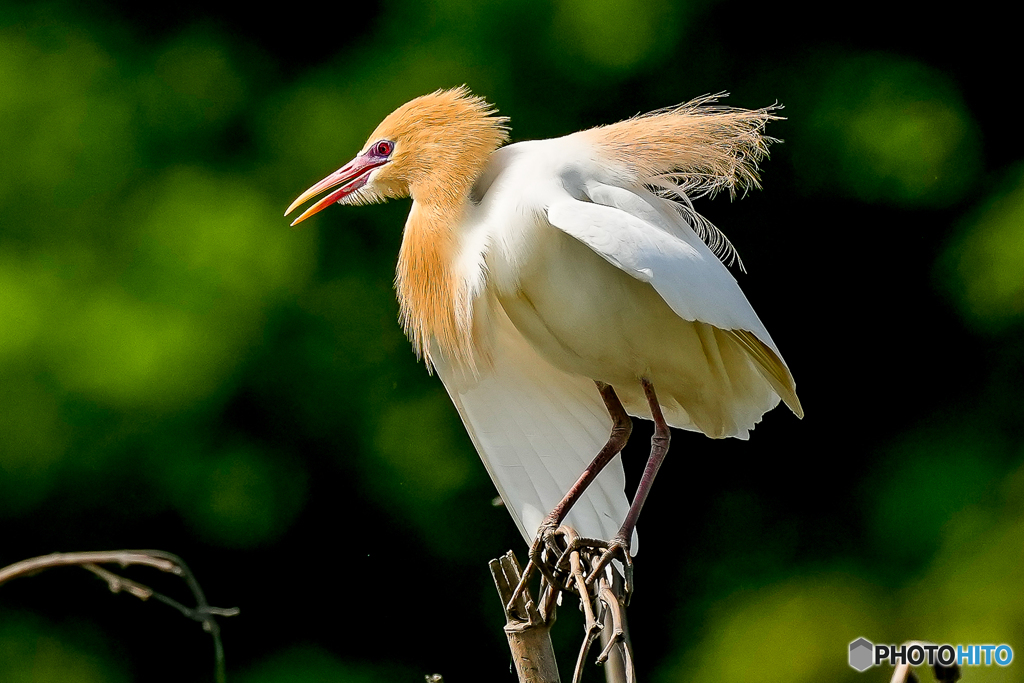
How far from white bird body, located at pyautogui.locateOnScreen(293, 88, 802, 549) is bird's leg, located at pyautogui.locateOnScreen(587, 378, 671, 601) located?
0.03m

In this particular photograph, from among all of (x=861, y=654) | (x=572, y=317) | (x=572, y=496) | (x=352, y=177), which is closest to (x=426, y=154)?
(x=352, y=177)

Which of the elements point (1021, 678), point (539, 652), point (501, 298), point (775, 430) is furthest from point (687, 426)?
point (1021, 678)

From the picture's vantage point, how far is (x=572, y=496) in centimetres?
122

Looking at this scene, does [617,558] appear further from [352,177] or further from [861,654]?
[861,654]

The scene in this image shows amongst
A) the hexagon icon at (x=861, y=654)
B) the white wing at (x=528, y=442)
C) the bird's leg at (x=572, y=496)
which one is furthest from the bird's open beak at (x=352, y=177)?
the hexagon icon at (x=861, y=654)

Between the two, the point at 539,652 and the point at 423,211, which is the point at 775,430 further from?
the point at 539,652

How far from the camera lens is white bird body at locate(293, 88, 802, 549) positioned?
1.11m

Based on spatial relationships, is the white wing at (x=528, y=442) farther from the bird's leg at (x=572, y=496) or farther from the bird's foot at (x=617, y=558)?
the bird's foot at (x=617, y=558)

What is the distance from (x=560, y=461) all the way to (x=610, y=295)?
279 mm

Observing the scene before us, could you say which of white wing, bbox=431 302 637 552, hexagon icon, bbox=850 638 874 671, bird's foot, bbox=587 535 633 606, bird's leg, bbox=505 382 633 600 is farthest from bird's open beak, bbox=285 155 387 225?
hexagon icon, bbox=850 638 874 671

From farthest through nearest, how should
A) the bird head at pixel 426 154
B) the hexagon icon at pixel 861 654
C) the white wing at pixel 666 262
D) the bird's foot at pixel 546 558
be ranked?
the hexagon icon at pixel 861 654
the bird head at pixel 426 154
the white wing at pixel 666 262
the bird's foot at pixel 546 558

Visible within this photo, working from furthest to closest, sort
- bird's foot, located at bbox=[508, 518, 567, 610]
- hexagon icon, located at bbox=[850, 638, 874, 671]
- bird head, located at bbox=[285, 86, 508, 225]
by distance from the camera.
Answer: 1. hexagon icon, located at bbox=[850, 638, 874, 671]
2. bird head, located at bbox=[285, 86, 508, 225]
3. bird's foot, located at bbox=[508, 518, 567, 610]

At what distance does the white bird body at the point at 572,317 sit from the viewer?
1.11m

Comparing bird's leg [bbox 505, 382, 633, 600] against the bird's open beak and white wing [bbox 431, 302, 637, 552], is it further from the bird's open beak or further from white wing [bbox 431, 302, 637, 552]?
the bird's open beak
